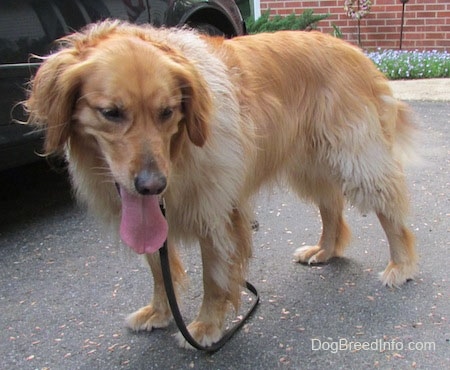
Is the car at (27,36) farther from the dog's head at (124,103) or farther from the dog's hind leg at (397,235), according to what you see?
the dog's hind leg at (397,235)

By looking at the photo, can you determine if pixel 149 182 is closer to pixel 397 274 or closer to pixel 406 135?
pixel 397 274

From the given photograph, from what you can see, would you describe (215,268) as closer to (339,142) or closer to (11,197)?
(339,142)

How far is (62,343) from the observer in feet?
9.64

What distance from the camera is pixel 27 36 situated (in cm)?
377

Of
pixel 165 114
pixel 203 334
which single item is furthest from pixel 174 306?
pixel 165 114

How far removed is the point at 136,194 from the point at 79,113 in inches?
15.8

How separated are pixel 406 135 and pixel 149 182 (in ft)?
6.80

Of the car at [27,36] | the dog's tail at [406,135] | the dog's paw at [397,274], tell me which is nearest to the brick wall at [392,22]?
the car at [27,36]

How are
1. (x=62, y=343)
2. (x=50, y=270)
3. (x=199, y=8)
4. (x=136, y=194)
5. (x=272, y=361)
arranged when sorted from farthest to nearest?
(x=199, y=8) → (x=50, y=270) → (x=62, y=343) → (x=272, y=361) → (x=136, y=194)

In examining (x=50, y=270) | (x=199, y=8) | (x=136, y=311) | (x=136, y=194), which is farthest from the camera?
(x=199, y=8)

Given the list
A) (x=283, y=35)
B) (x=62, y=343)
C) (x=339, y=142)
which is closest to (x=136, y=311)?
(x=62, y=343)

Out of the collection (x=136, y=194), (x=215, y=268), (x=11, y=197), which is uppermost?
(x=136, y=194)

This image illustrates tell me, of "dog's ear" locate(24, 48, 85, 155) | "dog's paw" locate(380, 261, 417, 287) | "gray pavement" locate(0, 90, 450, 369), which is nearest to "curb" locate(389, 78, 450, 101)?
"gray pavement" locate(0, 90, 450, 369)

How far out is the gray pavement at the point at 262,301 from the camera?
2791mm
